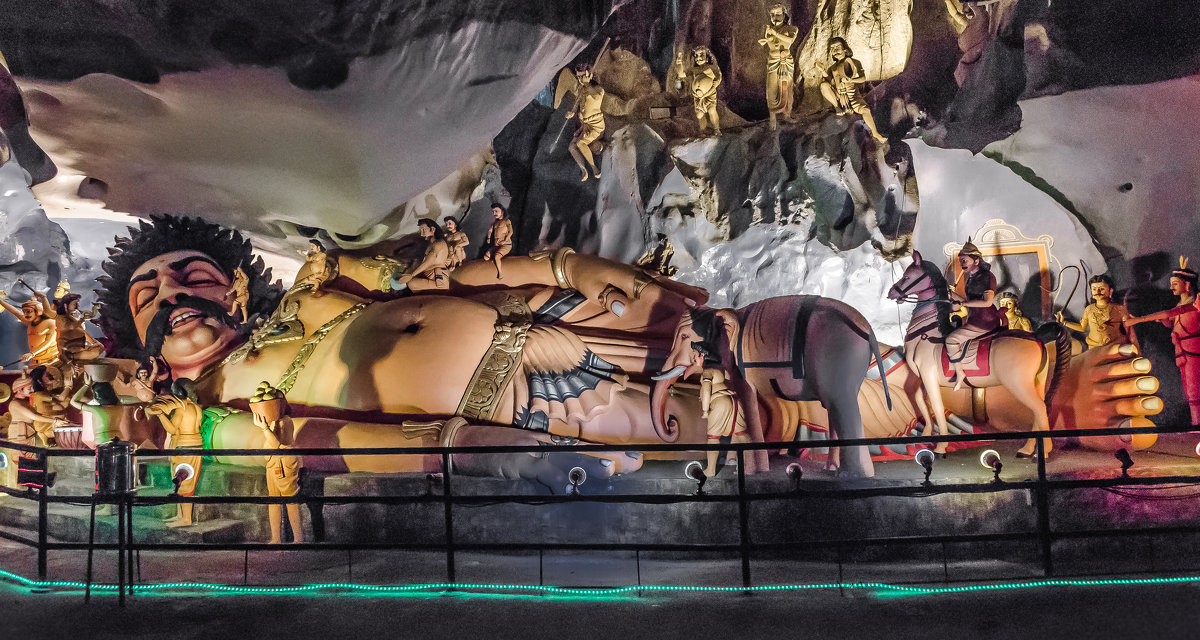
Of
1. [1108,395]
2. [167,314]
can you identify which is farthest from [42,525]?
[1108,395]

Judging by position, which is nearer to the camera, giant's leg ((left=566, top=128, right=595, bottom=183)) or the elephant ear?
the elephant ear

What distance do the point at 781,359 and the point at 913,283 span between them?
4.04 feet

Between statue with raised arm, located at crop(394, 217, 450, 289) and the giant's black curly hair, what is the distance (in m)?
1.46

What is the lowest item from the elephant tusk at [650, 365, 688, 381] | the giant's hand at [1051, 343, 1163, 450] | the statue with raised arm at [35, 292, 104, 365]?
the giant's hand at [1051, 343, 1163, 450]

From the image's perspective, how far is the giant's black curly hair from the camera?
721 centimetres

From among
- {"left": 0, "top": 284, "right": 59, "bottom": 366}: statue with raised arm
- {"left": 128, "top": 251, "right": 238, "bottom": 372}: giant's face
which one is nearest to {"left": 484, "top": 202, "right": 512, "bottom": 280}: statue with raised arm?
{"left": 128, "top": 251, "right": 238, "bottom": 372}: giant's face

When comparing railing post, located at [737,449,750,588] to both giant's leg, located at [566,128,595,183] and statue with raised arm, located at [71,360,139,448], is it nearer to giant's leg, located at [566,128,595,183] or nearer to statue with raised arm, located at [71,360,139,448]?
giant's leg, located at [566,128,595,183]

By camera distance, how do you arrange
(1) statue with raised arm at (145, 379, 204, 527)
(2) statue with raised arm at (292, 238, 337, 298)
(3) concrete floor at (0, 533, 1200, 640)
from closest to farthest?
(3) concrete floor at (0, 533, 1200, 640)
(1) statue with raised arm at (145, 379, 204, 527)
(2) statue with raised arm at (292, 238, 337, 298)

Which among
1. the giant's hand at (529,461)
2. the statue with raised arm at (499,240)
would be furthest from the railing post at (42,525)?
the statue with raised arm at (499,240)

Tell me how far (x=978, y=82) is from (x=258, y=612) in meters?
6.15

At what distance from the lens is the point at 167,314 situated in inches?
274

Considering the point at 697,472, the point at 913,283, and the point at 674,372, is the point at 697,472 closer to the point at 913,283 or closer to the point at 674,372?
the point at 674,372

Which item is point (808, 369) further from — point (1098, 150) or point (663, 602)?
point (1098, 150)

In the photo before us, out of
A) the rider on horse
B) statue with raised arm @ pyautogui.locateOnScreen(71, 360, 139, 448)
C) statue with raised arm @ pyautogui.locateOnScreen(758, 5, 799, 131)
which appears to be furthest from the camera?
statue with raised arm @ pyautogui.locateOnScreen(758, 5, 799, 131)
